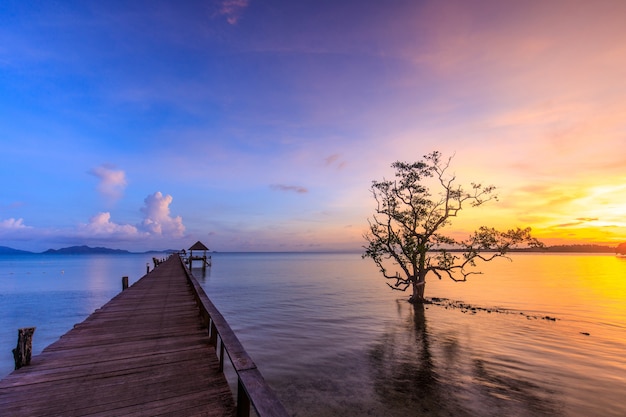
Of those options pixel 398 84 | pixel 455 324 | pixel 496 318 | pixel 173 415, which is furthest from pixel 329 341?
pixel 398 84

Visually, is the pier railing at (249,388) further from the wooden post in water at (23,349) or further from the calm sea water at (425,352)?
the calm sea water at (425,352)

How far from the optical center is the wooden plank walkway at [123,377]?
4250mm

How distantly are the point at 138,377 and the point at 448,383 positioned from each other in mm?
8989

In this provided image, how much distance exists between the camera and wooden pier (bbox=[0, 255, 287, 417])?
4.10 meters

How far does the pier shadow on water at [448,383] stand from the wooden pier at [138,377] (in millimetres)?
5224

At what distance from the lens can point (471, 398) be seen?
843 cm

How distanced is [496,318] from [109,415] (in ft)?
72.7

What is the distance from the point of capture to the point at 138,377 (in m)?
5.22

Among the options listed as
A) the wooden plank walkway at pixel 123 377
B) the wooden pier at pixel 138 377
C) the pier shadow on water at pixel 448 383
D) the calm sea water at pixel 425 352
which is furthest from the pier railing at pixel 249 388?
the pier shadow on water at pixel 448 383

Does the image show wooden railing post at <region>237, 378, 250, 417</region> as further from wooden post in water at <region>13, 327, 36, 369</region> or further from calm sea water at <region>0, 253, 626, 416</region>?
calm sea water at <region>0, 253, 626, 416</region>

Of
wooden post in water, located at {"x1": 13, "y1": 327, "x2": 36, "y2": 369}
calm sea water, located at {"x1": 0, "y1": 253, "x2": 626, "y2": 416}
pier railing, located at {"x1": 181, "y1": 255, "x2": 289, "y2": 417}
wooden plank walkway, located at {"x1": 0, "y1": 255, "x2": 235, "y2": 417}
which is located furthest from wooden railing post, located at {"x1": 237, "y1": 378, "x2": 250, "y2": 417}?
calm sea water, located at {"x1": 0, "y1": 253, "x2": 626, "y2": 416}

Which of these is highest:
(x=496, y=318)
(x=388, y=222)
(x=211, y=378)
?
(x=388, y=222)

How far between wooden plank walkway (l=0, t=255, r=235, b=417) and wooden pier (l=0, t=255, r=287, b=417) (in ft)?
0.04

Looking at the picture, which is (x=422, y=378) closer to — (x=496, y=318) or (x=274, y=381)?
(x=274, y=381)
